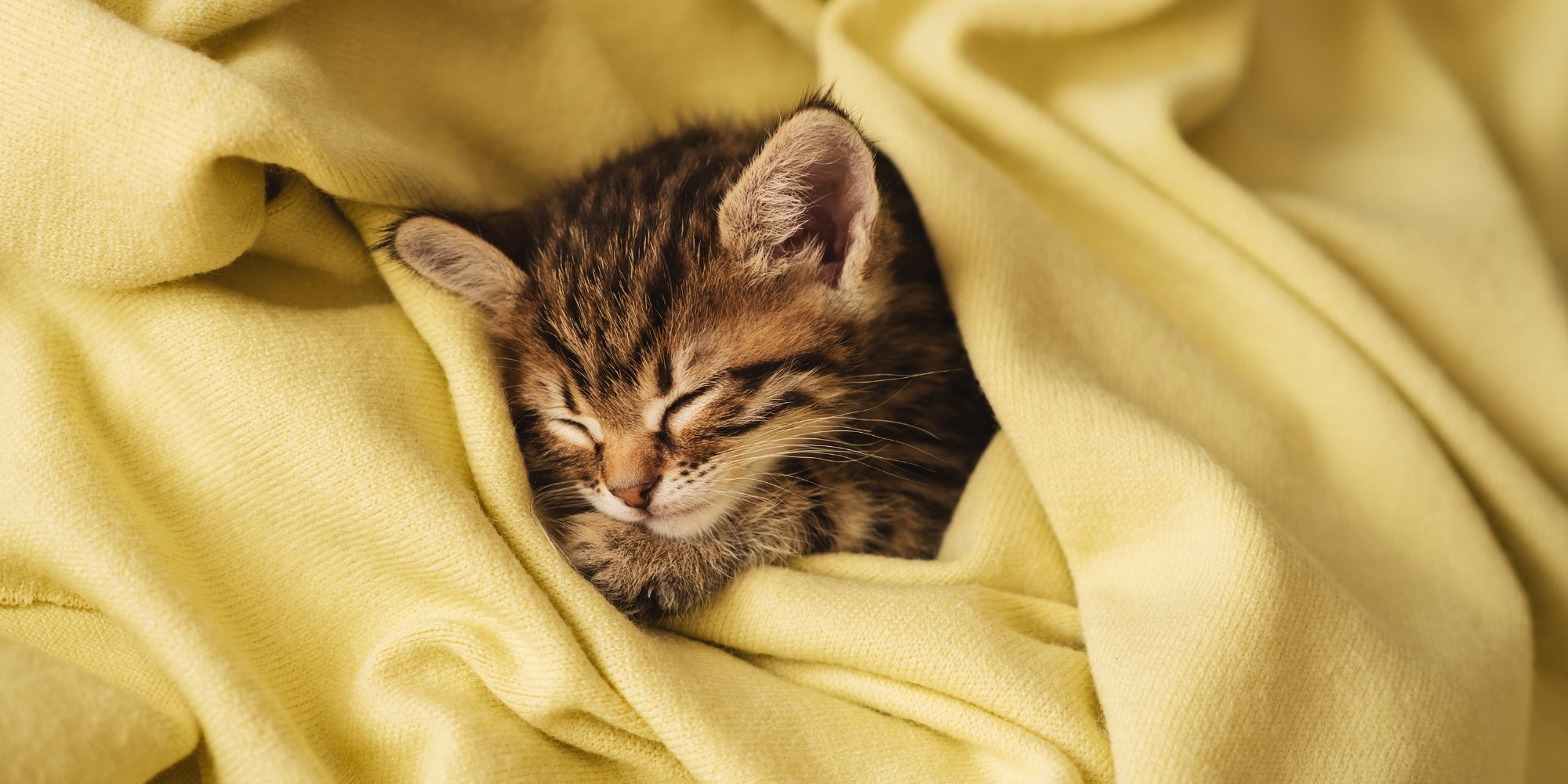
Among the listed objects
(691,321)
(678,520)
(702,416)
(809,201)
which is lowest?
(678,520)

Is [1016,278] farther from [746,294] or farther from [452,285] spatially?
[452,285]

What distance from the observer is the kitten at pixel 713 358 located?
139cm

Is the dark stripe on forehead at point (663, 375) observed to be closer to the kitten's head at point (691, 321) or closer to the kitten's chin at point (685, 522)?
the kitten's head at point (691, 321)

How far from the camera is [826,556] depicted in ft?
4.71

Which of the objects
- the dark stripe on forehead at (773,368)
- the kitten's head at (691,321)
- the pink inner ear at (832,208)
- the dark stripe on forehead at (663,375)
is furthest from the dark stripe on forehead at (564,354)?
the pink inner ear at (832,208)

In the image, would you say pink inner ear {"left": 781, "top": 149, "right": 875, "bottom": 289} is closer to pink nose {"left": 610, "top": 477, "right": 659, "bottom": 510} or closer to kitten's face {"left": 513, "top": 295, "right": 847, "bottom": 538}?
kitten's face {"left": 513, "top": 295, "right": 847, "bottom": 538}

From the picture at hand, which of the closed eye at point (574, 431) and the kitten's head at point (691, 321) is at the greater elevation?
the kitten's head at point (691, 321)

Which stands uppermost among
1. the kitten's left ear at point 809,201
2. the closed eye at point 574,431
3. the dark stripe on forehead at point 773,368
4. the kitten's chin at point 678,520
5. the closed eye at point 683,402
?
the kitten's left ear at point 809,201

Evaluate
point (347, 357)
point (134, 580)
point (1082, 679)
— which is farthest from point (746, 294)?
point (134, 580)

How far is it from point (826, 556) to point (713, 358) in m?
0.32

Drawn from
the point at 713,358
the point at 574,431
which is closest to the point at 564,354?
the point at 574,431

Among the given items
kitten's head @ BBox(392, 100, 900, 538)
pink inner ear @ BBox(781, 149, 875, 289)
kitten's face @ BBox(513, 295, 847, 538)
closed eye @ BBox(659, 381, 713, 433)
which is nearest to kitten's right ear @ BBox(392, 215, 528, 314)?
kitten's head @ BBox(392, 100, 900, 538)

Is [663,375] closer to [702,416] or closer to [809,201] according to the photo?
[702,416]

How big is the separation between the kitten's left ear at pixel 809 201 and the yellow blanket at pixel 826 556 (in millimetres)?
142
